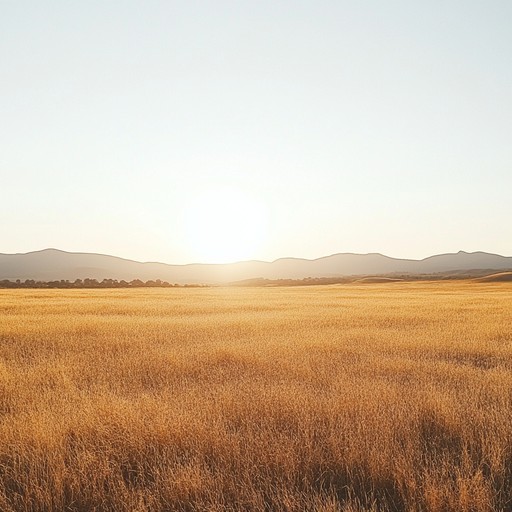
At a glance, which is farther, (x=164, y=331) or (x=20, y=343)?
(x=164, y=331)

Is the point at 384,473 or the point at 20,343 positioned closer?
the point at 384,473

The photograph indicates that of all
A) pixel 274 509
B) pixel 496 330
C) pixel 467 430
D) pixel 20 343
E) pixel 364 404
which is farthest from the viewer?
pixel 496 330

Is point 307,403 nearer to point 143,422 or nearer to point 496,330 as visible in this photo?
point 143,422

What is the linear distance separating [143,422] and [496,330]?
14.3 meters

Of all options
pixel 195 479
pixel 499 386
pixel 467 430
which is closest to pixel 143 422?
pixel 195 479

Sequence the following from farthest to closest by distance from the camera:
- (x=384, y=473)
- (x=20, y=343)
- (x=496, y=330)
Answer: (x=496, y=330) → (x=20, y=343) → (x=384, y=473)

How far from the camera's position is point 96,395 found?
285 inches

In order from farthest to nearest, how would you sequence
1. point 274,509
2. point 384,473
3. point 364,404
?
point 364,404, point 384,473, point 274,509

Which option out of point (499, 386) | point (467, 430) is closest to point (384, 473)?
point (467, 430)

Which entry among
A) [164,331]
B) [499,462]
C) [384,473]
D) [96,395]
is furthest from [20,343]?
[499,462]

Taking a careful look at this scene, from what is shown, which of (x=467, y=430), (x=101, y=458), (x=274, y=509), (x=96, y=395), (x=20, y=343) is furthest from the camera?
(x=20, y=343)

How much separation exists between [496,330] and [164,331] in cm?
1232

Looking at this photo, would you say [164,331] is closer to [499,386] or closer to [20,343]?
[20,343]

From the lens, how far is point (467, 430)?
555cm
